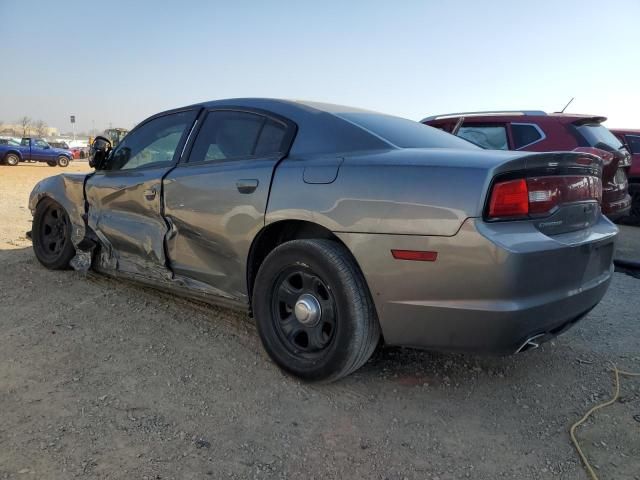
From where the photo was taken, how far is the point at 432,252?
2.22 meters

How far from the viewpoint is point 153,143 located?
12.6 ft

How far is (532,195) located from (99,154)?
339 cm

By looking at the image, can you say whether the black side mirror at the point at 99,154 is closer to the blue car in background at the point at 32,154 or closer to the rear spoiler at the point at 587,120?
the rear spoiler at the point at 587,120

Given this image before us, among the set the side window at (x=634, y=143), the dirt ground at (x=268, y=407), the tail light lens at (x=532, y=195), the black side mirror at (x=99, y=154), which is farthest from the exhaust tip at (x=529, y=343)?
the side window at (x=634, y=143)

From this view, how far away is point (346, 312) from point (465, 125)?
196 inches

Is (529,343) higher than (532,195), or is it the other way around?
(532,195)

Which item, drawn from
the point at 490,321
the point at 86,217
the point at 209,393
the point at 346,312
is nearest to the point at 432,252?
the point at 490,321

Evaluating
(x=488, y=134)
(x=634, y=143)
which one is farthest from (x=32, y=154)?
(x=634, y=143)

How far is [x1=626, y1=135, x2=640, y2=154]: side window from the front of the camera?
847 centimetres

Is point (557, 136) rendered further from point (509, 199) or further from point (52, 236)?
point (52, 236)

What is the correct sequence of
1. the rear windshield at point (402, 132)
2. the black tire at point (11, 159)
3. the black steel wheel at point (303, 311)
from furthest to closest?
1. the black tire at point (11, 159)
2. the rear windshield at point (402, 132)
3. the black steel wheel at point (303, 311)

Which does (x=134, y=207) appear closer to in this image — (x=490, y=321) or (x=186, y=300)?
(x=186, y=300)

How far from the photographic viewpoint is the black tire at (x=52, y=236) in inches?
175

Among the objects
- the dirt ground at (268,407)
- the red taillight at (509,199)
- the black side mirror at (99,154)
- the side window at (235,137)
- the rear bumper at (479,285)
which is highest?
the side window at (235,137)
